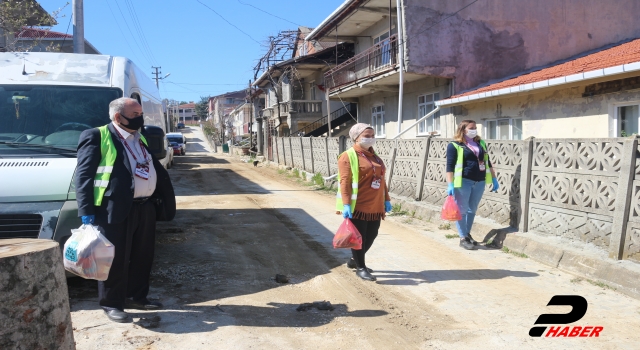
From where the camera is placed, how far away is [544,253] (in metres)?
6.67

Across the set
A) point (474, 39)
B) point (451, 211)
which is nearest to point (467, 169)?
point (451, 211)

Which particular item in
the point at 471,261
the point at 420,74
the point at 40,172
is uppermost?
the point at 420,74

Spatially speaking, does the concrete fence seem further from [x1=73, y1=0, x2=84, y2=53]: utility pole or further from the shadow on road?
[x1=73, y1=0, x2=84, y2=53]: utility pole

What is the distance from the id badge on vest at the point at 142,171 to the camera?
4.59 metres

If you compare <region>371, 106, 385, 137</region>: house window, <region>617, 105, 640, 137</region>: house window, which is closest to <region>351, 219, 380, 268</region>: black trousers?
<region>617, 105, 640, 137</region>: house window

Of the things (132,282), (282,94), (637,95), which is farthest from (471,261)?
(282,94)

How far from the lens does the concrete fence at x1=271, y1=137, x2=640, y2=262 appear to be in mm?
5738

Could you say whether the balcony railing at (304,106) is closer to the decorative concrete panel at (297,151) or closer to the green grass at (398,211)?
the decorative concrete panel at (297,151)

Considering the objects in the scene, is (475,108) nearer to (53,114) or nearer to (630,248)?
(630,248)

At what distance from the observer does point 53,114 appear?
19.6 ft

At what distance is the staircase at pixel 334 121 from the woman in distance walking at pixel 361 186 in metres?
20.2

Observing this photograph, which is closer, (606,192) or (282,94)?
(606,192)

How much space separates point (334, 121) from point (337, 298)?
23.4 m

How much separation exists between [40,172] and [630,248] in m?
5.97
